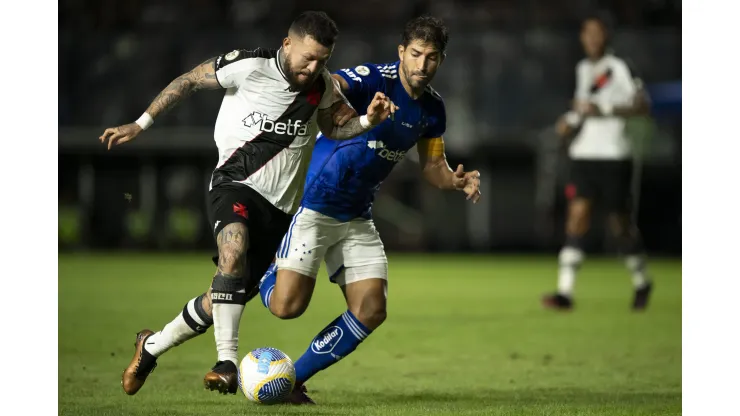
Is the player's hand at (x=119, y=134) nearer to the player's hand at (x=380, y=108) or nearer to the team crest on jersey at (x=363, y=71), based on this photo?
the player's hand at (x=380, y=108)

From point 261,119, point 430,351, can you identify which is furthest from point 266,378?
point 430,351

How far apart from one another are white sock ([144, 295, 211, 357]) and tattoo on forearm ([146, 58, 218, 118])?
0.88m

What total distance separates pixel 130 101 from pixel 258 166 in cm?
1431

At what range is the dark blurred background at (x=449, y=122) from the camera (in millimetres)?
19234

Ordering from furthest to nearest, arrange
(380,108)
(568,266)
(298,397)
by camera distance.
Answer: (568,266)
(298,397)
(380,108)

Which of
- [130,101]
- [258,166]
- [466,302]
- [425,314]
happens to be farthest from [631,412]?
[130,101]

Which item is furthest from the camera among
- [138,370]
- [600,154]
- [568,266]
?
[600,154]

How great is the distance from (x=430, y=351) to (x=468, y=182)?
2.50 meters

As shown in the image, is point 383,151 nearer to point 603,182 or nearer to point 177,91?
point 177,91

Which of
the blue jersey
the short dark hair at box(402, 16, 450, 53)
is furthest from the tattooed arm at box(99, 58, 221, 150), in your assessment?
the short dark hair at box(402, 16, 450, 53)

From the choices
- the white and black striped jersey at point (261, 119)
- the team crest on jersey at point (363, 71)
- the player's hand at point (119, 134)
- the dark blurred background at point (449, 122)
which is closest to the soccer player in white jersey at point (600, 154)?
the team crest on jersey at point (363, 71)

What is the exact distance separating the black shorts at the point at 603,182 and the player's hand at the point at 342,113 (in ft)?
18.1

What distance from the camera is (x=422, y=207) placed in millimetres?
20375

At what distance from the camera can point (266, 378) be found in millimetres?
5203
